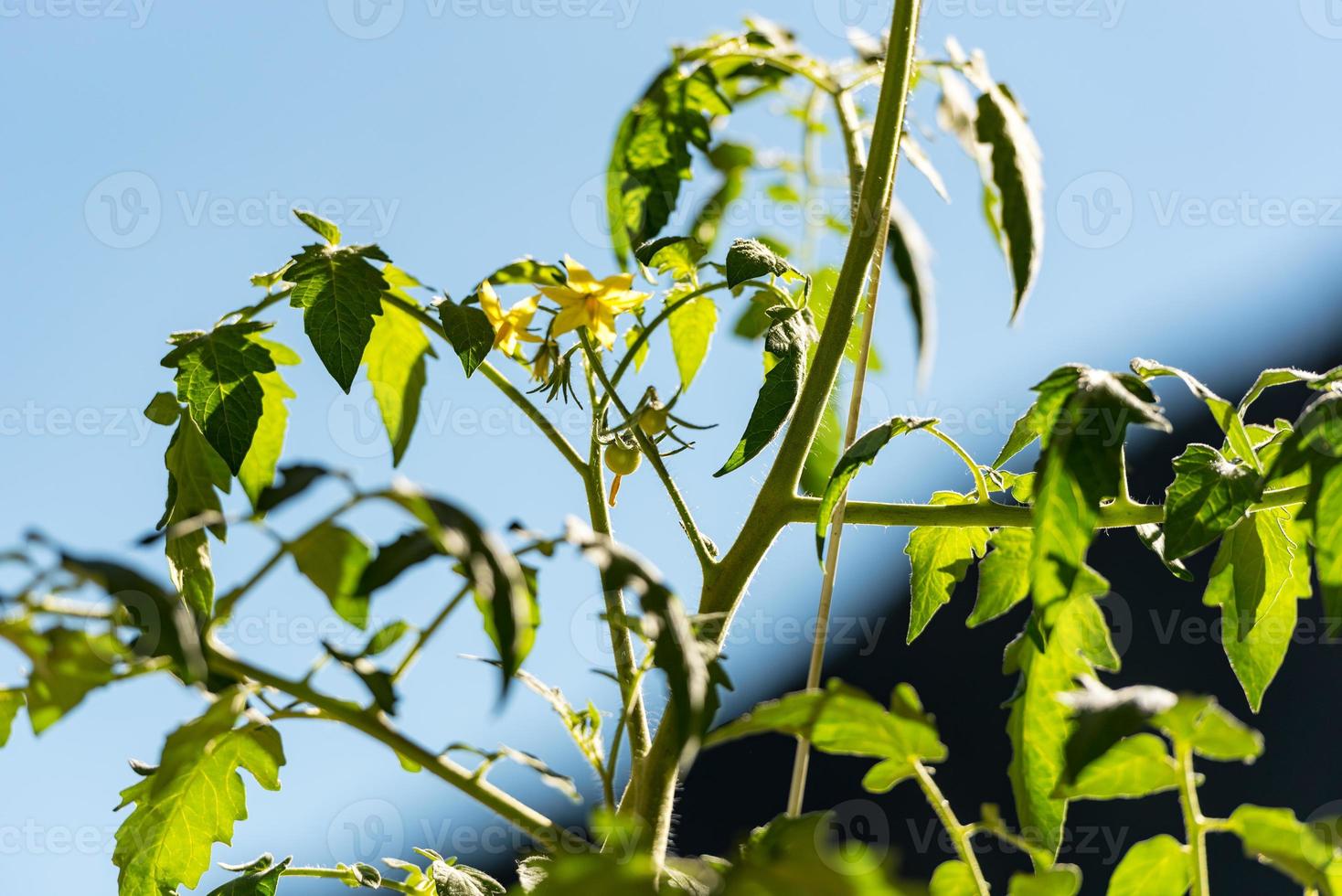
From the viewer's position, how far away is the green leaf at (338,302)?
532mm

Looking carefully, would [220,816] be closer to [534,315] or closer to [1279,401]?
[534,315]

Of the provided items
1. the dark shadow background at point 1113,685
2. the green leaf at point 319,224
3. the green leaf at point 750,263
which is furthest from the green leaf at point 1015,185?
the dark shadow background at point 1113,685

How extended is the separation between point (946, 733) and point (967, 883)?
1311 millimetres

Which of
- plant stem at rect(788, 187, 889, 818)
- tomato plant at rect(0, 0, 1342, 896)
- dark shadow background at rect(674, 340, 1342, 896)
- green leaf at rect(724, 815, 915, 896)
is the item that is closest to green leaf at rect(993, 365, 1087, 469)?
tomato plant at rect(0, 0, 1342, 896)

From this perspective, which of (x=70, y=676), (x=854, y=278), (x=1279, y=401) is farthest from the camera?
(x=1279, y=401)

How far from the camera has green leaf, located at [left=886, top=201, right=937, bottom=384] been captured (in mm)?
568

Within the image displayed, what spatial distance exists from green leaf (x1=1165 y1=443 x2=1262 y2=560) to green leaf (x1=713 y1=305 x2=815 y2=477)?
169 millimetres

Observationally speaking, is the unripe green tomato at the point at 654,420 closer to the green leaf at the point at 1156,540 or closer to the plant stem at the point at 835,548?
the plant stem at the point at 835,548

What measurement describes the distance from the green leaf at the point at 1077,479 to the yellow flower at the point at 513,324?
31cm

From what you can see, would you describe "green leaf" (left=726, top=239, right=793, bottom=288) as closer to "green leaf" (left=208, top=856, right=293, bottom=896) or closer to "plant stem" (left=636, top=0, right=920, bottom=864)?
"plant stem" (left=636, top=0, right=920, bottom=864)

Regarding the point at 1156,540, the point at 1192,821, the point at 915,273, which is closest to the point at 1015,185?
the point at 915,273

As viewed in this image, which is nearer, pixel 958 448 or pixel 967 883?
pixel 967 883

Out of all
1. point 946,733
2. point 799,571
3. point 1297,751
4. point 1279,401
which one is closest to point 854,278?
point 799,571

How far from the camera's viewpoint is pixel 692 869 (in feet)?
1.20
